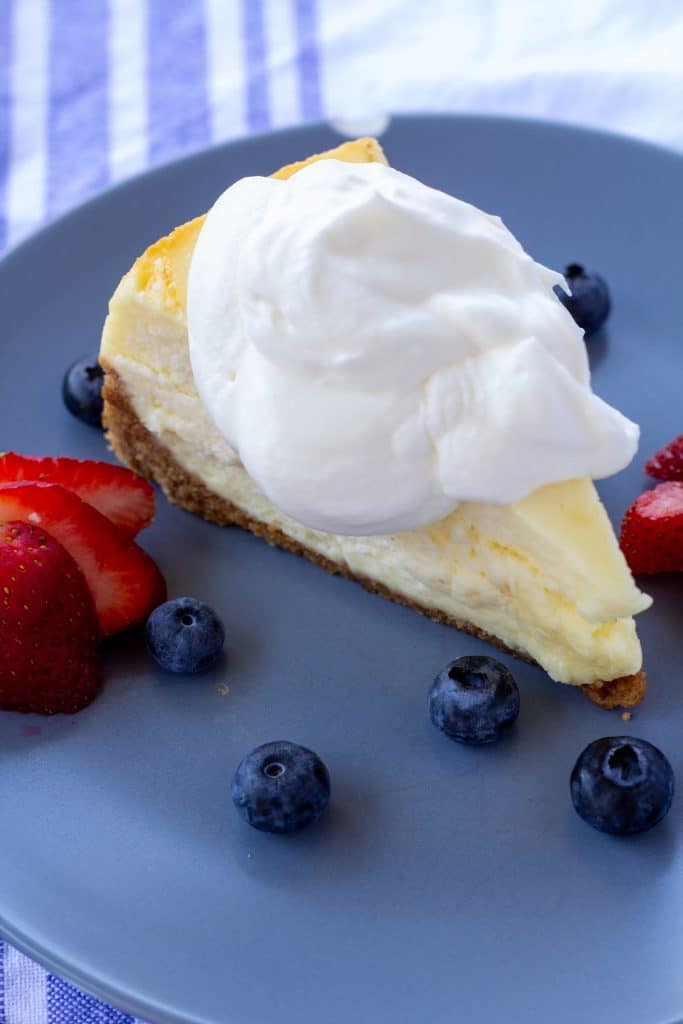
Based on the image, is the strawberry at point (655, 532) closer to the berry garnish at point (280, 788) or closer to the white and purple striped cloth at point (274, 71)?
the berry garnish at point (280, 788)

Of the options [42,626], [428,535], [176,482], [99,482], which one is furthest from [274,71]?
[42,626]

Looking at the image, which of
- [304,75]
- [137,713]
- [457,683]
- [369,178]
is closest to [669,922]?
[457,683]

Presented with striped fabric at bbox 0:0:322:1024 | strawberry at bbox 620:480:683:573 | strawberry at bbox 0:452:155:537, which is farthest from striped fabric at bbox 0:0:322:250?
strawberry at bbox 620:480:683:573

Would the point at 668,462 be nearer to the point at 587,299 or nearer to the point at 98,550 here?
the point at 587,299

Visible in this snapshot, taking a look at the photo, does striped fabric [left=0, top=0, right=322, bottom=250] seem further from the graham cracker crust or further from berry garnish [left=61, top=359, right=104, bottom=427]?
the graham cracker crust

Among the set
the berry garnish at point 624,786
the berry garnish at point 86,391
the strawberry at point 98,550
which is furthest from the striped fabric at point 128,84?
the berry garnish at point 624,786

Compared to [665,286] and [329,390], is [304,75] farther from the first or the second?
[329,390]

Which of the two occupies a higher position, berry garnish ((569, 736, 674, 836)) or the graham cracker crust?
the graham cracker crust
